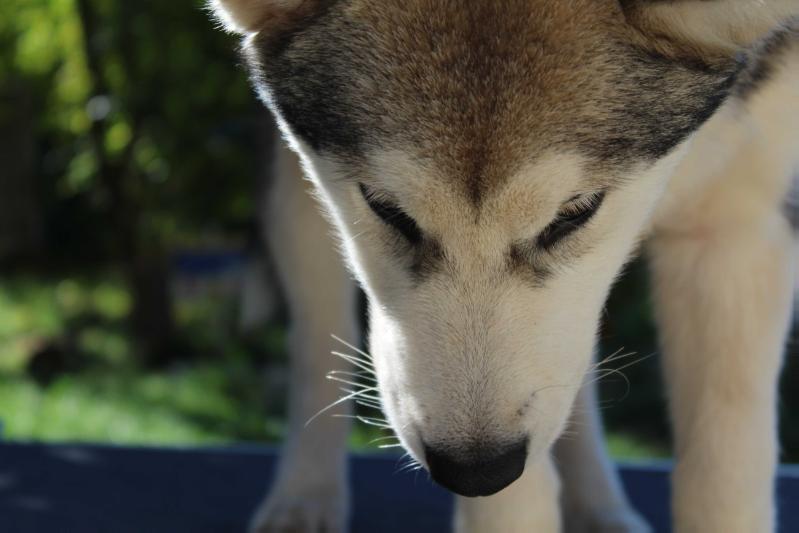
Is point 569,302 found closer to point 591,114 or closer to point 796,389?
point 591,114

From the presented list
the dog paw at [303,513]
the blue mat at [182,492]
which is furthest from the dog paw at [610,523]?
the dog paw at [303,513]

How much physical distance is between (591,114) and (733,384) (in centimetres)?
93

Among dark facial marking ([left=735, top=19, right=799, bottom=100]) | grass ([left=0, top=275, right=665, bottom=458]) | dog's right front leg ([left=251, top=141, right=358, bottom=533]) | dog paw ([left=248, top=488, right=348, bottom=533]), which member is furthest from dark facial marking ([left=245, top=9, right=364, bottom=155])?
grass ([left=0, top=275, right=665, bottom=458])

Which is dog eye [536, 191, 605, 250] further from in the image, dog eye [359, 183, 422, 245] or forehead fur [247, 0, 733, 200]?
dog eye [359, 183, 422, 245]

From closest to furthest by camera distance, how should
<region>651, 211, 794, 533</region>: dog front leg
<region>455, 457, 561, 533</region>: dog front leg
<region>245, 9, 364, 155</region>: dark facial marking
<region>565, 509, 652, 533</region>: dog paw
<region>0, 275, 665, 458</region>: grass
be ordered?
<region>245, 9, 364, 155</region>: dark facial marking < <region>455, 457, 561, 533</region>: dog front leg < <region>651, 211, 794, 533</region>: dog front leg < <region>565, 509, 652, 533</region>: dog paw < <region>0, 275, 665, 458</region>: grass

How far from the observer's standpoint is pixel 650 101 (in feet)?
6.64

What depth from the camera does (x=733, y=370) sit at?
2.61m

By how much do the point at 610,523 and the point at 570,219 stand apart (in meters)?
1.43

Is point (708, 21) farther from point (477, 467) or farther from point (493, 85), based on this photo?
point (477, 467)

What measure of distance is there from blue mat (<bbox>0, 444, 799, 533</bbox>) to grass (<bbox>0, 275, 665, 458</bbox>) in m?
1.85

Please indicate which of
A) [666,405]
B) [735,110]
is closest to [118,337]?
[666,405]

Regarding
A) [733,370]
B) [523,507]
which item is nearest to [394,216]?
[523,507]

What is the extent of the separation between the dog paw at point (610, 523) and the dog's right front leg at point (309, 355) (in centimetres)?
65

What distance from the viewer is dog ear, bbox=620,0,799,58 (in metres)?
1.93
